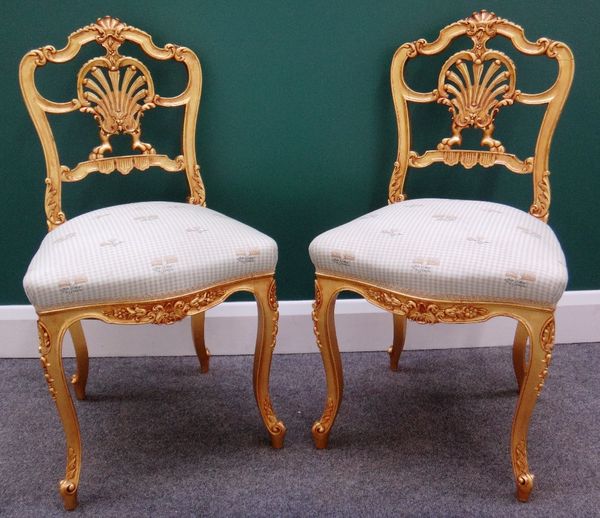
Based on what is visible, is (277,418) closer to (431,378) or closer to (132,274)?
(431,378)

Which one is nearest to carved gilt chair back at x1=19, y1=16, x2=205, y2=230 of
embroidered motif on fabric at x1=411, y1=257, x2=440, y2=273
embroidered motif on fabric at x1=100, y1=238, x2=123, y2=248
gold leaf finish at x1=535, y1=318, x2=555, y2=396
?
embroidered motif on fabric at x1=100, y1=238, x2=123, y2=248

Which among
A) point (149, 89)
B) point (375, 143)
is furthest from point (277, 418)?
point (149, 89)

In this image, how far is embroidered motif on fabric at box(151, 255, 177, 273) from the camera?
131 cm

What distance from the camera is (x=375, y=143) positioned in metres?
1.87

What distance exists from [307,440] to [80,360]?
71cm

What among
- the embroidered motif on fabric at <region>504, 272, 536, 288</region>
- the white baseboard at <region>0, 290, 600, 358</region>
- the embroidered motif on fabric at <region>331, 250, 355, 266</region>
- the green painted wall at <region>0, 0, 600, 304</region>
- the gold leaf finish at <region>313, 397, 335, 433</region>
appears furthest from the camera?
the white baseboard at <region>0, 290, 600, 358</region>

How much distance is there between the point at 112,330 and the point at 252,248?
86 cm

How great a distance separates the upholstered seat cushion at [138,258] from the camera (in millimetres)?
1278

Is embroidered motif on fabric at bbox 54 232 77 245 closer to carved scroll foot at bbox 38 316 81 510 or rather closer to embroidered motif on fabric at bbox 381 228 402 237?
carved scroll foot at bbox 38 316 81 510

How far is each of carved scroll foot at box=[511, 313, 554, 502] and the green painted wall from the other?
0.71m

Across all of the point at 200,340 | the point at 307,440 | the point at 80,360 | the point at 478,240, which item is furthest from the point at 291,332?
the point at 478,240

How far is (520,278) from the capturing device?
1.25 meters

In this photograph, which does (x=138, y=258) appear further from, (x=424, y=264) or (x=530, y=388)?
(x=530, y=388)

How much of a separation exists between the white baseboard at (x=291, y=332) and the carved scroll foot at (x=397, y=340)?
0.39 ft
